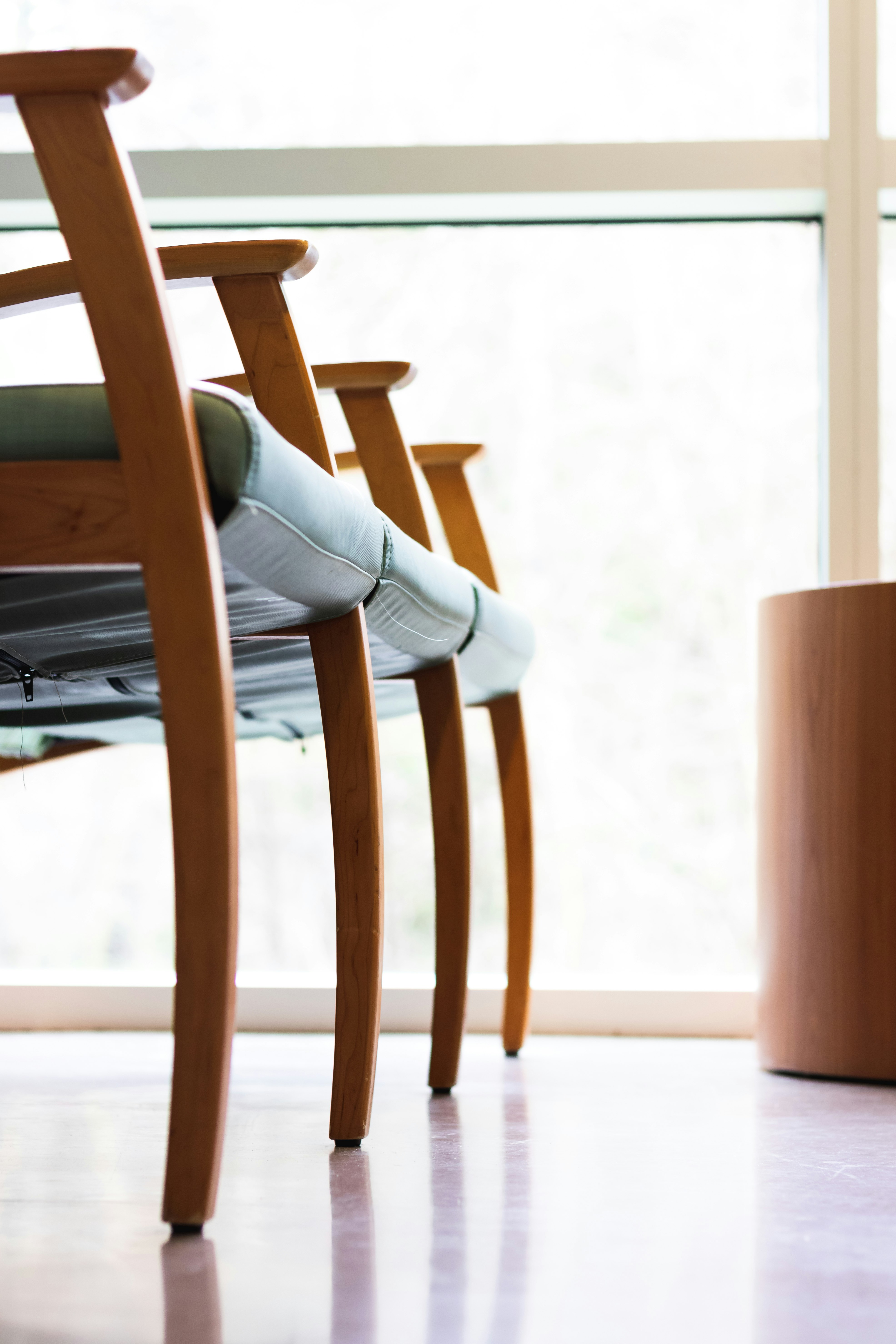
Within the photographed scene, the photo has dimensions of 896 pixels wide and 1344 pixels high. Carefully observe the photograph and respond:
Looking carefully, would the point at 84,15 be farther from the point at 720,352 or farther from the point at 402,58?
the point at 720,352

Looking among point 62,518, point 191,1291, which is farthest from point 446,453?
point 191,1291

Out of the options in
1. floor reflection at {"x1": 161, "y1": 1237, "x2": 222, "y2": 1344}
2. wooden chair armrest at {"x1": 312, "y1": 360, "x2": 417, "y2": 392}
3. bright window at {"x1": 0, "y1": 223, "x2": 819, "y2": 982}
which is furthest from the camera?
bright window at {"x1": 0, "y1": 223, "x2": 819, "y2": 982}

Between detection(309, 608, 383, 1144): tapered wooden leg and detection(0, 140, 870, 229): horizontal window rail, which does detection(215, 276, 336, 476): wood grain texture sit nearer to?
detection(309, 608, 383, 1144): tapered wooden leg

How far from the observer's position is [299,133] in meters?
2.16

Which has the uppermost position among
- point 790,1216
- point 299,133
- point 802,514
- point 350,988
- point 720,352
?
point 299,133

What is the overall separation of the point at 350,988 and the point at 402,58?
1697mm

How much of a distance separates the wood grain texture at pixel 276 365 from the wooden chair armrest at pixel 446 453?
0.72 metres

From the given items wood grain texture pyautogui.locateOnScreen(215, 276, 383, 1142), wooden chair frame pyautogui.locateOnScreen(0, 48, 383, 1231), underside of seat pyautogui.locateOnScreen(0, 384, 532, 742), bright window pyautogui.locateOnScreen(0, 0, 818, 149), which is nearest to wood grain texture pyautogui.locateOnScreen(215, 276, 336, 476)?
wood grain texture pyautogui.locateOnScreen(215, 276, 383, 1142)

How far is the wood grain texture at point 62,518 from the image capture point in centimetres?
76

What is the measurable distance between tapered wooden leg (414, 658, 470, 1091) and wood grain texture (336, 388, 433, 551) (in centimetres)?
15

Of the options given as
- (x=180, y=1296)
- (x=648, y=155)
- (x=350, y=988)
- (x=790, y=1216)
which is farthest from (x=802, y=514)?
(x=180, y=1296)

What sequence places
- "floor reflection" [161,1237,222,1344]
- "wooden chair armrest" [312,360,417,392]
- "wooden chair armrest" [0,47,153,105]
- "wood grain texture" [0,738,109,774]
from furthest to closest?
1. "wood grain texture" [0,738,109,774]
2. "wooden chair armrest" [312,360,417,392]
3. "wooden chair armrest" [0,47,153,105]
4. "floor reflection" [161,1237,222,1344]

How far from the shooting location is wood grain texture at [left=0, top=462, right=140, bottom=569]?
759 millimetres

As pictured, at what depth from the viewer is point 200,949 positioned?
0.74 meters
